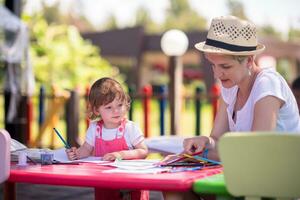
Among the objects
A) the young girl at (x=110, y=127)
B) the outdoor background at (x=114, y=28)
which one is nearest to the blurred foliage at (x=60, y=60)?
the outdoor background at (x=114, y=28)

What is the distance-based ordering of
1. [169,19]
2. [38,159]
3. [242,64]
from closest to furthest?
1. [242,64]
2. [38,159]
3. [169,19]

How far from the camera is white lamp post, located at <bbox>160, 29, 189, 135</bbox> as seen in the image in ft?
25.6

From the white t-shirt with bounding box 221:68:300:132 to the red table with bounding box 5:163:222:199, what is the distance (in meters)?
0.36

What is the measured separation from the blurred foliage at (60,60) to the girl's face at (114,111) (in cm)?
1223

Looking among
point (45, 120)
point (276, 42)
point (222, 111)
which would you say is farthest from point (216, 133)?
point (276, 42)

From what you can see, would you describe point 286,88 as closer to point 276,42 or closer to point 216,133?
point 216,133

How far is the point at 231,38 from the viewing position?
9.77ft

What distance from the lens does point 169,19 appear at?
81062mm

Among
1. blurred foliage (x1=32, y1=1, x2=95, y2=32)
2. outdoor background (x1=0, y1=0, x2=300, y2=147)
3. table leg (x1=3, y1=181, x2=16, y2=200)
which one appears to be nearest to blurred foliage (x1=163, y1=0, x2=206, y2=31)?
outdoor background (x1=0, y1=0, x2=300, y2=147)

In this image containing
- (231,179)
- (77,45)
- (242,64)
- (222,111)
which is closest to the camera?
(231,179)

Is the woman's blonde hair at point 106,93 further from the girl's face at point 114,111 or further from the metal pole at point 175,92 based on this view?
the metal pole at point 175,92

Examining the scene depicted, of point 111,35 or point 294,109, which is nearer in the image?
point 294,109

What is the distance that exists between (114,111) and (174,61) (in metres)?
4.57

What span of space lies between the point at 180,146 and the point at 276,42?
33.0 meters
